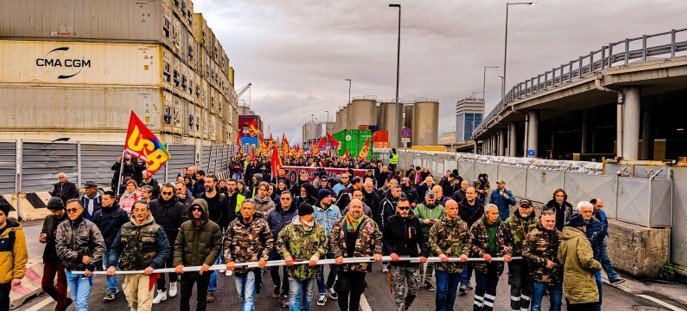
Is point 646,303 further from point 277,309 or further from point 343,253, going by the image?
point 277,309

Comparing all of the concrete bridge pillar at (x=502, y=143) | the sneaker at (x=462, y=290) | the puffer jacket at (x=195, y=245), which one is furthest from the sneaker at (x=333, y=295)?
the concrete bridge pillar at (x=502, y=143)

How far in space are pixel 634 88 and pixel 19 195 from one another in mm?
22216

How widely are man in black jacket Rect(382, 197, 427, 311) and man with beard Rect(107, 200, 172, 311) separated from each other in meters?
2.97

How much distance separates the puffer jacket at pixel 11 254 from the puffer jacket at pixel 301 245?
3033 millimetres

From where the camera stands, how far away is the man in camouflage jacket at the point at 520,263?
5.39 m

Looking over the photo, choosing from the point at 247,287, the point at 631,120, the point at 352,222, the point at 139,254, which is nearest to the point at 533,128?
the point at 631,120

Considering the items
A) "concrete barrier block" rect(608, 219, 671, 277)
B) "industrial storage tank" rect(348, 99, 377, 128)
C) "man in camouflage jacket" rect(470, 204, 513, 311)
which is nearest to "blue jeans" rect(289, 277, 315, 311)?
"man in camouflage jacket" rect(470, 204, 513, 311)

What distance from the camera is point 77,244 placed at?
201 inches

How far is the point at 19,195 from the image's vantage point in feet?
38.2

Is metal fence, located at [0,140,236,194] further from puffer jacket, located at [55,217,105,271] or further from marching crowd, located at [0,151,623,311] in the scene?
puffer jacket, located at [55,217,105,271]

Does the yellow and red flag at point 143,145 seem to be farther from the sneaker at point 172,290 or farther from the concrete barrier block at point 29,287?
the sneaker at point 172,290

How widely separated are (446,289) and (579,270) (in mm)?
1613

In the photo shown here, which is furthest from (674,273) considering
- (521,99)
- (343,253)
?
(521,99)

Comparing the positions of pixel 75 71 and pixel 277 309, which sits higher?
pixel 75 71
